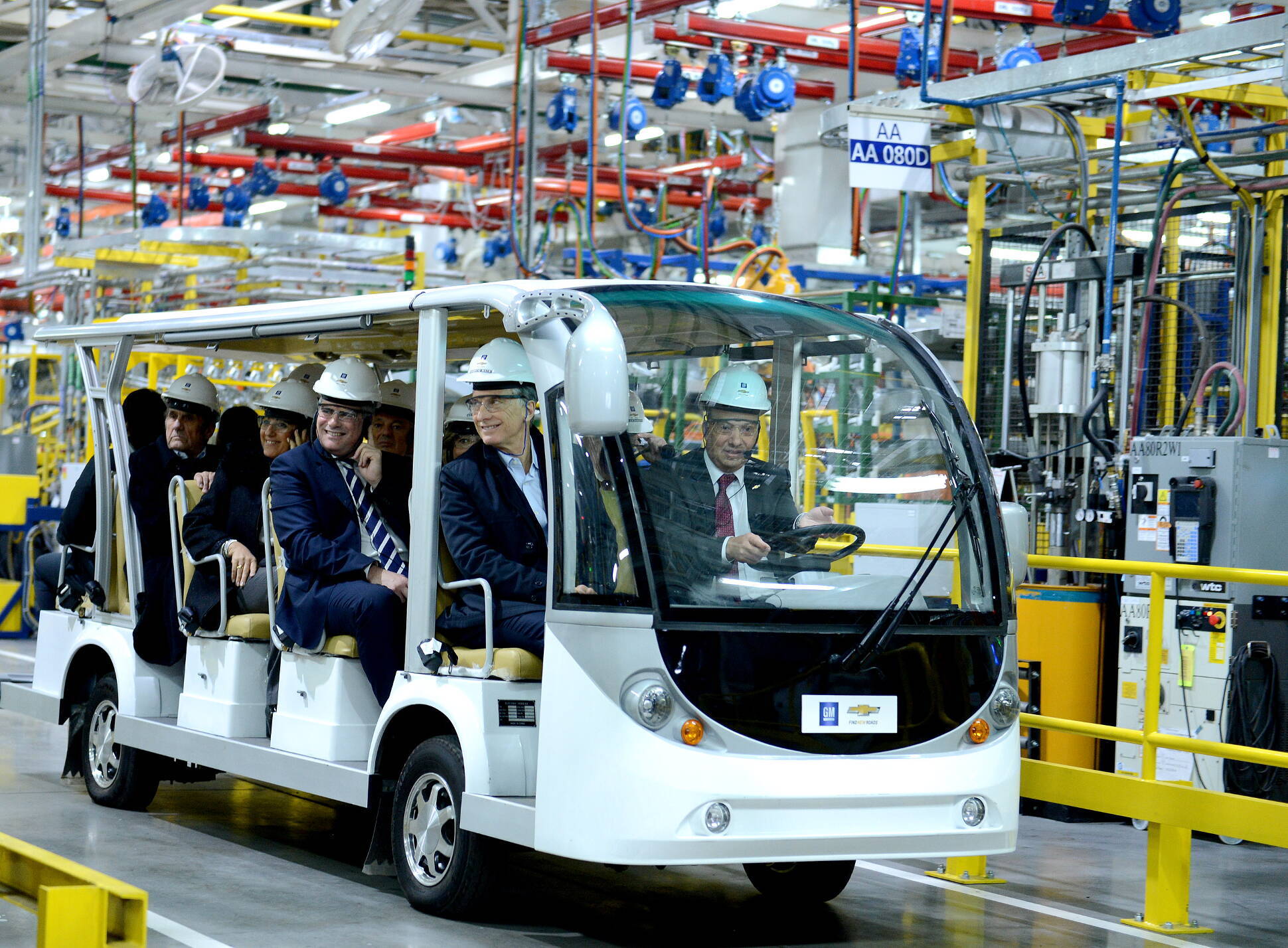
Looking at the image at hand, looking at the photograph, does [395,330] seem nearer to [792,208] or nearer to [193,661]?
[193,661]

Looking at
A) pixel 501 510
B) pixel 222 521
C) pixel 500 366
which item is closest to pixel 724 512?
pixel 501 510

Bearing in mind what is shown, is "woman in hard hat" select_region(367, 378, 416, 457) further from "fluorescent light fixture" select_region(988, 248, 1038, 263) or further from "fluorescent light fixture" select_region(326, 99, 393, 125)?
"fluorescent light fixture" select_region(326, 99, 393, 125)

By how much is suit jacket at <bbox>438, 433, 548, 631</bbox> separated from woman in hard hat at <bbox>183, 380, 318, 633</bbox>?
1555mm

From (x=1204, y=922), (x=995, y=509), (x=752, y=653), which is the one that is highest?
(x=995, y=509)

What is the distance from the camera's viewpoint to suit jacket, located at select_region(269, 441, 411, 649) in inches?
254

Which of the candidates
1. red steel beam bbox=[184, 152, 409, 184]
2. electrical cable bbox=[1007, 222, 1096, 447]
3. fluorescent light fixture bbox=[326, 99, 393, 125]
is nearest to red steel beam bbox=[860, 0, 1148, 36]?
electrical cable bbox=[1007, 222, 1096, 447]

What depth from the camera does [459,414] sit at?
7012 mm

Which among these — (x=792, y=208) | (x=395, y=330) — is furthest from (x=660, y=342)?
(x=792, y=208)

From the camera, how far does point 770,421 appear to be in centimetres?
583

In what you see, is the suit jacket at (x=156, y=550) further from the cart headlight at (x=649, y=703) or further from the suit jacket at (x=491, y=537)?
the cart headlight at (x=649, y=703)

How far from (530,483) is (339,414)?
1.06 m

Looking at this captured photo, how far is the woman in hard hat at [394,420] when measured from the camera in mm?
7234

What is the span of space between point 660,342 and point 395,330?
1.61 meters

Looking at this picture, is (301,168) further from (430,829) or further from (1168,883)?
(1168,883)
